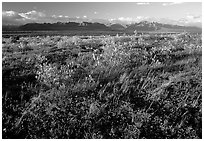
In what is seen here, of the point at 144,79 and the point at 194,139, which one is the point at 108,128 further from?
the point at 144,79

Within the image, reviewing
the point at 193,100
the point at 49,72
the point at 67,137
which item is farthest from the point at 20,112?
the point at 193,100

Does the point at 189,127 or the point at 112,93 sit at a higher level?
the point at 112,93

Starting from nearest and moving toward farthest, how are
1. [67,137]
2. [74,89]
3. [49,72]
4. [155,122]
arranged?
[67,137] < [155,122] < [74,89] < [49,72]

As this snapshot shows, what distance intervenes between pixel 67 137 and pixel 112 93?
5.87ft

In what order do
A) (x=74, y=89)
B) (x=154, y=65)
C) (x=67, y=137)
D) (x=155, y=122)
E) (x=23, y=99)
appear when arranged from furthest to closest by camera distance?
(x=154, y=65), (x=74, y=89), (x=23, y=99), (x=155, y=122), (x=67, y=137)

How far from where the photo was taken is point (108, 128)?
520 centimetres

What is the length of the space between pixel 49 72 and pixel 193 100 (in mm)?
4241

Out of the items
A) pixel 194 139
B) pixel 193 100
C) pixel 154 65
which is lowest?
pixel 194 139

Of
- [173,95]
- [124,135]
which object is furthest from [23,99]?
[173,95]

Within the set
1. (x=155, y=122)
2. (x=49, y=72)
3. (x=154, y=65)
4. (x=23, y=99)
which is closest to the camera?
(x=155, y=122)

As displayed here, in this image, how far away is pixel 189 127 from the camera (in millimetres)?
5277

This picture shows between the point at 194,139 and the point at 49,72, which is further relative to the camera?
the point at 49,72

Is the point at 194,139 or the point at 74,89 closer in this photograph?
the point at 194,139

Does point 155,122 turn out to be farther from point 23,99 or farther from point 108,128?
point 23,99
